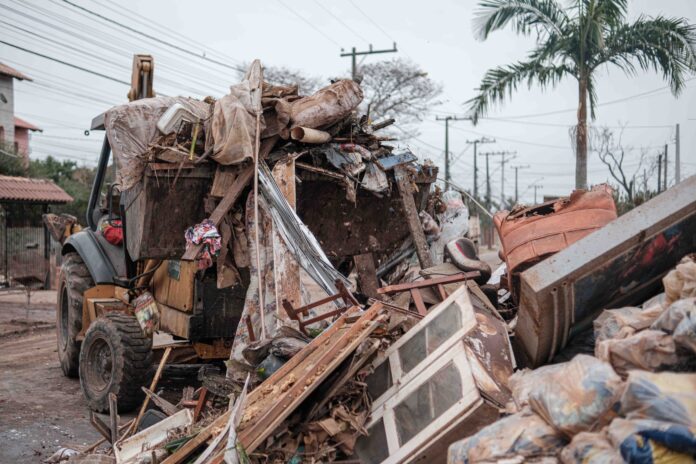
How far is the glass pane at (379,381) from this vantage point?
4.52 meters

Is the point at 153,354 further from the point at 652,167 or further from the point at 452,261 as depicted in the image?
the point at 652,167

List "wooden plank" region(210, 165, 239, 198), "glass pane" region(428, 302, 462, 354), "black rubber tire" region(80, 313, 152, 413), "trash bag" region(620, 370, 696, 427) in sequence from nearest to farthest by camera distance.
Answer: "trash bag" region(620, 370, 696, 427)
"glass pane" region(428, 302, 462, 354)
"wooden plank" region(210, 165, 239, 198)
"black rubber tire" region(80, 313, 152, 413)

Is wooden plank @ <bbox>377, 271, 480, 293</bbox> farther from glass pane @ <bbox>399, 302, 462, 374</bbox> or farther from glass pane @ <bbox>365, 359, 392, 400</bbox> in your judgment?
glass pane @ <bbox>365, 359, 392, 400</bbox>

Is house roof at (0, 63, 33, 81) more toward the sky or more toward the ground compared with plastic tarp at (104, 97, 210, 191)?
more toward the sky

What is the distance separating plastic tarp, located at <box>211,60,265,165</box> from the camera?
19.4ft

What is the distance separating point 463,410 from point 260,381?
1.57m

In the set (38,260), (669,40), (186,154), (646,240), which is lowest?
(38,260)

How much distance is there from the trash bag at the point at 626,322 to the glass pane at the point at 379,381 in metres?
1.29

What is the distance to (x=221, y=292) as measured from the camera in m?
6.58

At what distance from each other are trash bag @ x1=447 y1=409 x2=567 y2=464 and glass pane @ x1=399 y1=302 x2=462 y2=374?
102 centimetres

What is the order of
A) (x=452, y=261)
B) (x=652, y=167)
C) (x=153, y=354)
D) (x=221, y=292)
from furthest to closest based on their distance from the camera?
1. (x=652, y=167)
2. (x=153, y=354)
3. (x=221, y=292)
4. (x=452, y=261)

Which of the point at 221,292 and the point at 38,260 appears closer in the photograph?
the point at 221,292

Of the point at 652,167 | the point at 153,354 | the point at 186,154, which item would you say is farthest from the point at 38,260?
the point at 652,167

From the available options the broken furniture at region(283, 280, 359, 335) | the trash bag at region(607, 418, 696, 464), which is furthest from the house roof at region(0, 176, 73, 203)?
the trash bag at region(607, 418, 696, 464)
